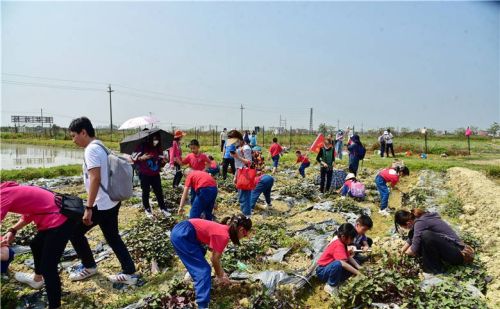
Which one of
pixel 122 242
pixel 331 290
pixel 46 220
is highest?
pixel 46 220

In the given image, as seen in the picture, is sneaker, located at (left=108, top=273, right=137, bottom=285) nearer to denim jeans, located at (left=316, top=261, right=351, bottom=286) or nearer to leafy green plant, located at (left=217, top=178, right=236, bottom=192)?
denim jeans, located at (left=316, top=261, right=351, bottom=286)

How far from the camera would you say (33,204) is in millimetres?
3611

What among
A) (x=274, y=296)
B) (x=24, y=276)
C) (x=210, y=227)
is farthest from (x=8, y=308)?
(x=274, y=296)

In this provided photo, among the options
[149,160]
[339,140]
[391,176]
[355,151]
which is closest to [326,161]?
[355,151]

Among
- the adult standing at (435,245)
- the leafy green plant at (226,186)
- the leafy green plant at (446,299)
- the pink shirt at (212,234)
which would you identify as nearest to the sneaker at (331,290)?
the leafy green plant at (446,299)

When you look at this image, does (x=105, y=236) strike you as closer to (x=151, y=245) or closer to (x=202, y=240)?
(x=151, y=245)

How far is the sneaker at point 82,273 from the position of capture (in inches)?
178

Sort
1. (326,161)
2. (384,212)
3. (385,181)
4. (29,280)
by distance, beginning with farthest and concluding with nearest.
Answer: (326,161) < (385,181) < (384,212) < (29,280)

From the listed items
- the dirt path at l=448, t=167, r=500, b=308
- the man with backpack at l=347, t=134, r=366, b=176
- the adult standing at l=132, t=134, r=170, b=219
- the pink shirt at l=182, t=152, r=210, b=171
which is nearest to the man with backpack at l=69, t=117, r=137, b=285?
the adult standing at l=132, t=134, r=170, b=219

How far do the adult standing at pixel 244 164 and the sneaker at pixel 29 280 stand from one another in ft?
13.1

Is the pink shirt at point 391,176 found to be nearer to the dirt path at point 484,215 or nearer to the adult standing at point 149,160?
the dirt path at point 484,215

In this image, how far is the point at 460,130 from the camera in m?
54.9

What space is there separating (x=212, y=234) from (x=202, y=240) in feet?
0.58

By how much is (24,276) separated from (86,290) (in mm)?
744
